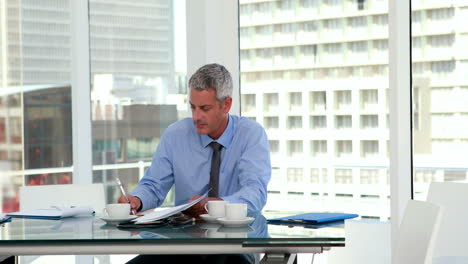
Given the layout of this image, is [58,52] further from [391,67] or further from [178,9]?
[391,67]

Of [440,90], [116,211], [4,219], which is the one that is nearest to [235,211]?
[116,211]

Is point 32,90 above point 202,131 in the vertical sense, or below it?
above

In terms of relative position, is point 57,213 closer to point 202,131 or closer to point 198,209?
point 198,209

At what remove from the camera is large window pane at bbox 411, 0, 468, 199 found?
3848 mm

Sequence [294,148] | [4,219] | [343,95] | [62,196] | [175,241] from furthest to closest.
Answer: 1. [294,148]
2. [343,95]
3. [62,196]
4. [4,219]
5. [175,241]

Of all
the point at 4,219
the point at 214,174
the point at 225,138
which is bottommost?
the point at 4,219

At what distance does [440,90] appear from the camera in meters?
3.88

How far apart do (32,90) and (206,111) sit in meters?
1.96

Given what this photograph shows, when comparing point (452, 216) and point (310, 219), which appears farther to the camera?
point (452, 216)

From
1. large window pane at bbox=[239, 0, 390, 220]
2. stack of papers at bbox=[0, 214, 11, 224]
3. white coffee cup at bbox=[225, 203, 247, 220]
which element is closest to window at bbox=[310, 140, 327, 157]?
large window pane at bbox=[239, 0, 390, 220]

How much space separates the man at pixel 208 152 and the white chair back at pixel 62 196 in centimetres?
26

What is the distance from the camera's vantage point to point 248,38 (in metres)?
4.62

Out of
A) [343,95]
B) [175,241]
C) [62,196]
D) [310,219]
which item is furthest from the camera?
[343,95]

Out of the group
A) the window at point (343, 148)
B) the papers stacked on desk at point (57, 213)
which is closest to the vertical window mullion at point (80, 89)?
the window at point (343, 148)
